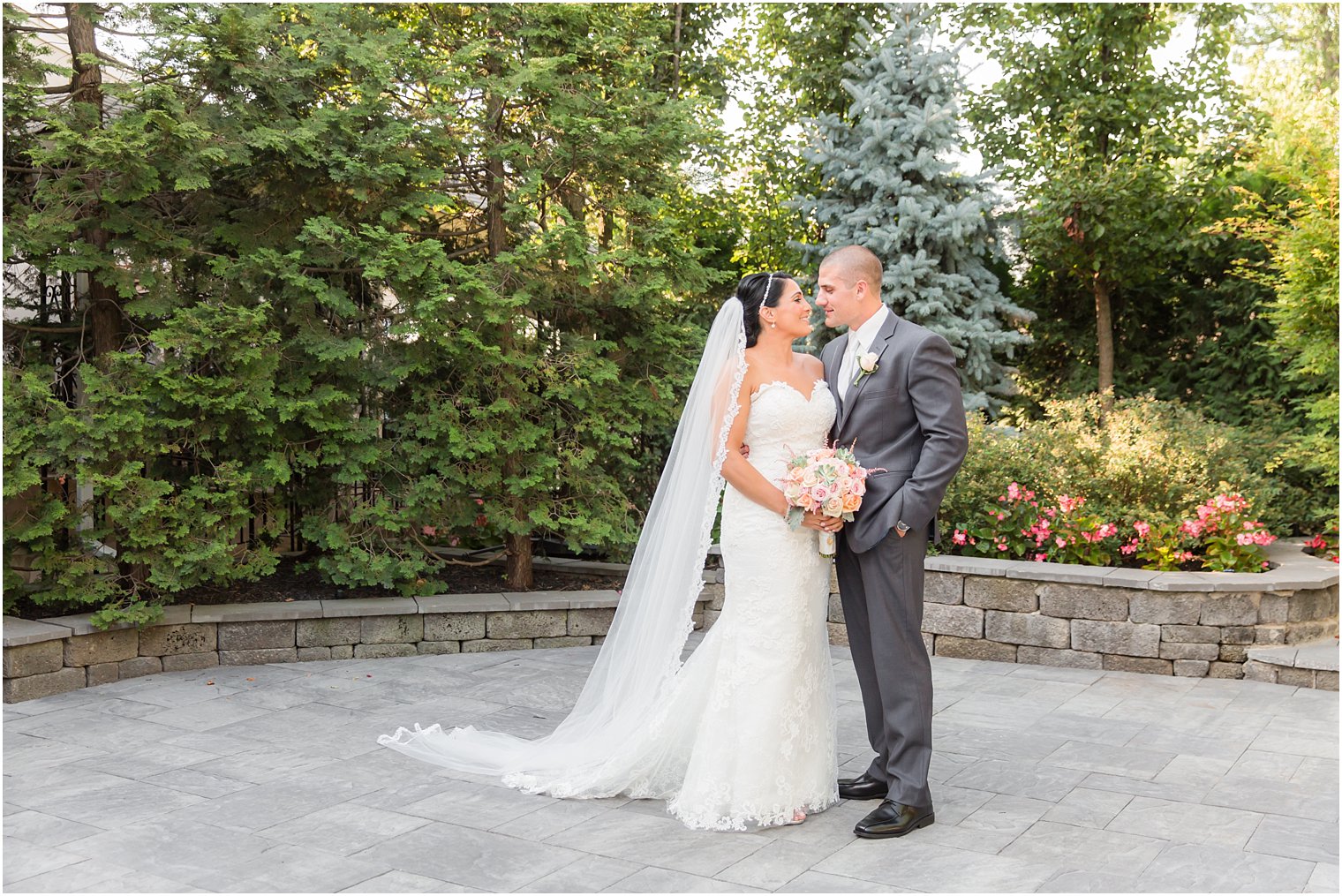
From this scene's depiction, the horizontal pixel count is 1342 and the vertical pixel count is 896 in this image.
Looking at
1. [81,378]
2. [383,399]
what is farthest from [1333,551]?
[81,378]

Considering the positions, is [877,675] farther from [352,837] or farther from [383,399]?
[383,399]

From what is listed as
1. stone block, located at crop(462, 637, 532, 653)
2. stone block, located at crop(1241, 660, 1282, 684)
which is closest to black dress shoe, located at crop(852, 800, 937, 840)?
stone block, located at crop(1241, 660, 1282, 684)

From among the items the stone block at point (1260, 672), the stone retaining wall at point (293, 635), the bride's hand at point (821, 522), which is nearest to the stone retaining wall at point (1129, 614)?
the stone block at point (1260, 672)

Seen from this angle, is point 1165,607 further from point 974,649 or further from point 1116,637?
point 974,649

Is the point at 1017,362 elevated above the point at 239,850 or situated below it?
above

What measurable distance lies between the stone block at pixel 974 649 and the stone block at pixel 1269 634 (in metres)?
1.30

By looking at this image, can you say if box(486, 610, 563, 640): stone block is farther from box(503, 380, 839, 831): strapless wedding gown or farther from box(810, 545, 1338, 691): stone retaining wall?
box(503, 380, 839, 831): strapless wedding gown

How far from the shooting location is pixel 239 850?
3.71m

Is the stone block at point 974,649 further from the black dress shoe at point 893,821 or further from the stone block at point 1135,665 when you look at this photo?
the black dress shoe at point 893,821

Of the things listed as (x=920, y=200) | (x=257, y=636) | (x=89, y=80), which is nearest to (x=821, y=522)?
(x=257, y=636)

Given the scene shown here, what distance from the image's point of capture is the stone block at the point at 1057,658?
6430mm

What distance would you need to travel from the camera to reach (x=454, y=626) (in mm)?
6785

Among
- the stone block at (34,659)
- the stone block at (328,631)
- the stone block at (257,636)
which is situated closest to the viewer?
the stone block at (34,659)

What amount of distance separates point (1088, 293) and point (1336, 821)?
22.3ft
